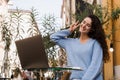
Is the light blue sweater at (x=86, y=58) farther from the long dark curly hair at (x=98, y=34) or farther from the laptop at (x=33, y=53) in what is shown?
the laptop at (x=33, y=53)

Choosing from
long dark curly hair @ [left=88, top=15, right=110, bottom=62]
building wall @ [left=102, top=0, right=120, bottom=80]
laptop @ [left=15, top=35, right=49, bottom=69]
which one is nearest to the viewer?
laptop @ [left=15, top=35, right=49, bottom=69]

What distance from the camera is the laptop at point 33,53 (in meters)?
2.49

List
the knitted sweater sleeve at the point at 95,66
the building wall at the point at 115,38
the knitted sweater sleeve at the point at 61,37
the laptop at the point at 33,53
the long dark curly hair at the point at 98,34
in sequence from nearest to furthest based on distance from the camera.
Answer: the laptop at the point at 33,53, the knitted sweater sleeve at the point at 95,66, the long dark curly hair at the point at 98,34, the knitted sweater sleeve at the point at 61,37, the building wall at the point at 115,38

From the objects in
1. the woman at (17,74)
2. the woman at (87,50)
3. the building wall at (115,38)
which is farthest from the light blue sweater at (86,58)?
the building wall at (115,38)

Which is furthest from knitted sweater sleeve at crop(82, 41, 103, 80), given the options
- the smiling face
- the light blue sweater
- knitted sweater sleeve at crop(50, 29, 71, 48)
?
knitted sweater sleeve at crop(50, 29, 71, 48)

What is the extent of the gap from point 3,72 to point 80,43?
15.3 ft

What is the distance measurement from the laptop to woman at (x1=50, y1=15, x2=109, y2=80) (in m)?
0.35

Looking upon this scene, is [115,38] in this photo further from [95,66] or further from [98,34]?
[95,66]

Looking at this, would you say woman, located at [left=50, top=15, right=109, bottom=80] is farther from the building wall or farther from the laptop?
the building wall

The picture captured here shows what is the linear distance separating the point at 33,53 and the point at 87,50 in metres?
0.47

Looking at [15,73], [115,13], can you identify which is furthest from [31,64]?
[115,13]

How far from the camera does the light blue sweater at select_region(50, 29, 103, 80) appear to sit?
271 centimetres

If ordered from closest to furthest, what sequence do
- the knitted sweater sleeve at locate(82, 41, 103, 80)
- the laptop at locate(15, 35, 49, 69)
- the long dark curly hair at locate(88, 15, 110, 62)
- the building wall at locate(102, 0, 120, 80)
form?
the laptop at locate(15, 35, 49, 69) < the knitted sweater sleeve at locate(82, 41, 103, 80) < the long dark curly hair at locate(88, 15, 110, 62) < the building wall at locate(102, 0, 120, 80)

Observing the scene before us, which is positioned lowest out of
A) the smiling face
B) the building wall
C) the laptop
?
the building wall
